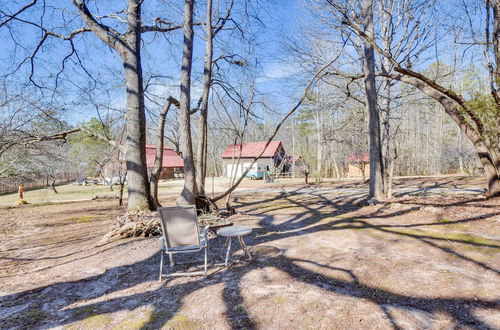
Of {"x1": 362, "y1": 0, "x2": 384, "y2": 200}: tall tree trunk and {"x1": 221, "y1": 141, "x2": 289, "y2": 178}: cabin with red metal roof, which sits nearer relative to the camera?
{"x1": 362, "y1": 0, "x2": 384, "y2": 200}: tall tree trunk

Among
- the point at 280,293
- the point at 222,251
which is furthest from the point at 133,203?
the point at 280,293

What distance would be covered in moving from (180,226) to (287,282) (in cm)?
158

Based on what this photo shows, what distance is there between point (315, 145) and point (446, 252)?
26850 mm

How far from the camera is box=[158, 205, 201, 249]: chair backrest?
3.58 metres

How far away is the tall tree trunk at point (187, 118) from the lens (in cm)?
661

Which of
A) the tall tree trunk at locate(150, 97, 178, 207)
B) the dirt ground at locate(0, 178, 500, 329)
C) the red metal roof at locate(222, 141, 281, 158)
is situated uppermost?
the red metal roof at locate(222, 141, 281, 158)

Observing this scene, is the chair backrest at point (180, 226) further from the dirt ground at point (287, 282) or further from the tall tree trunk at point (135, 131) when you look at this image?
the tall tree trunk at point (135, 131)

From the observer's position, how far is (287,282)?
3.04m

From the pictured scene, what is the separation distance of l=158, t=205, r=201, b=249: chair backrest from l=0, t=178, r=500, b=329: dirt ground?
463 mm

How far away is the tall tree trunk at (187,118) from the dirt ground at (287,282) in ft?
5.27

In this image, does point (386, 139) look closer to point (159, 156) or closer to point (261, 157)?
point (159, 156)

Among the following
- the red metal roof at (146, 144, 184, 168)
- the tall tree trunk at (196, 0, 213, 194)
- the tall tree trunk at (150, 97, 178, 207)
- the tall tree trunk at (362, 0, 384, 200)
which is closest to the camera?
the tall tree trunk at (150, 97, 178, 207)

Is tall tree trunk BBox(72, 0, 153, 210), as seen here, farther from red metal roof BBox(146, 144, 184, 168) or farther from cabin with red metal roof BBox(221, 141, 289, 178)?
red metal roof BBox(146, 144, 184, 168)

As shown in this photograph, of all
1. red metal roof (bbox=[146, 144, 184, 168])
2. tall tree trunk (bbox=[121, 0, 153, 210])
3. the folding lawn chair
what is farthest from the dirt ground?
red metal roof (bbox=[146, 144, 184, 168])
